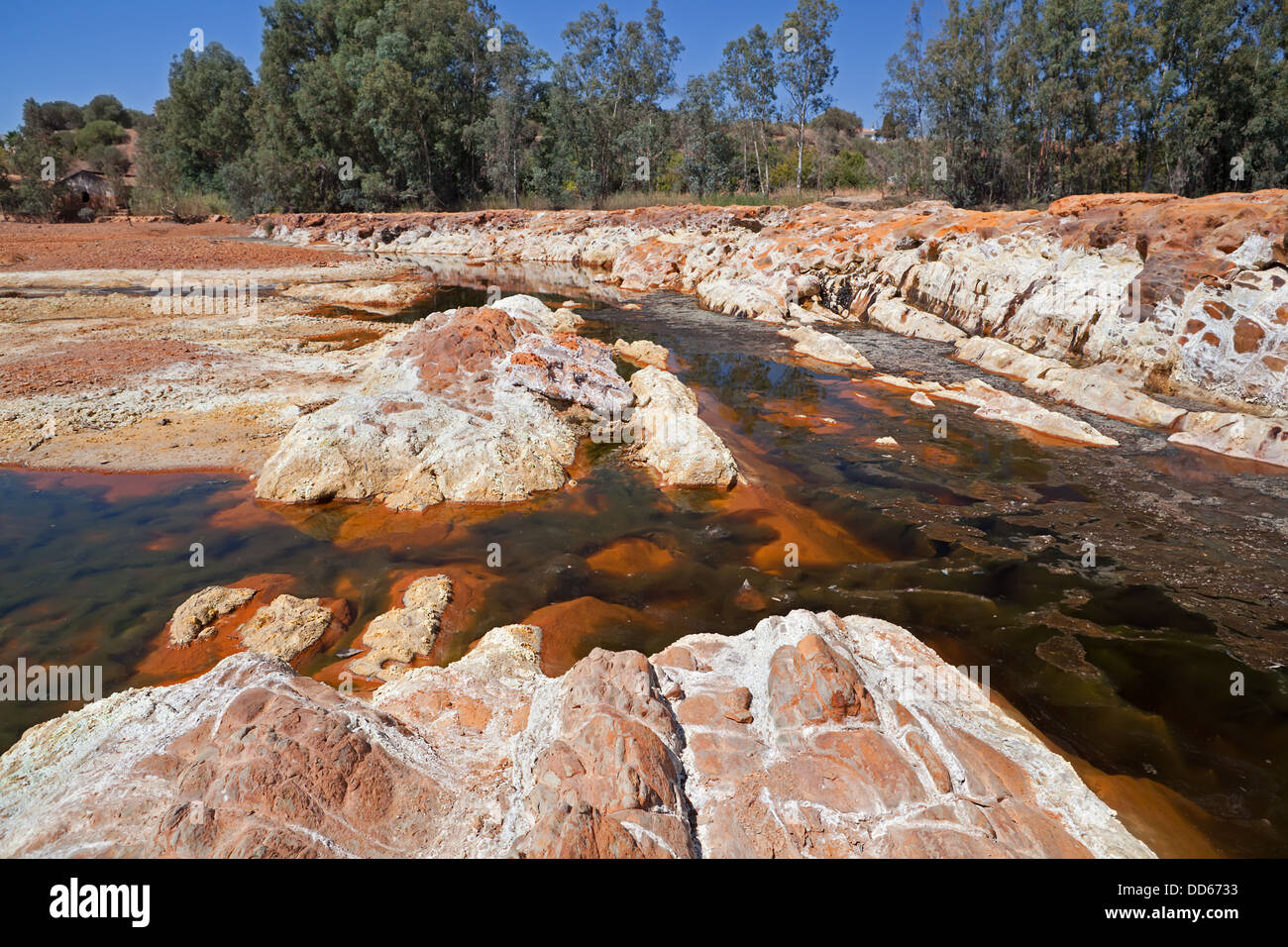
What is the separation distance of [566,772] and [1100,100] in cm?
3548

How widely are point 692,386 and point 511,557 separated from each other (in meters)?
6.93

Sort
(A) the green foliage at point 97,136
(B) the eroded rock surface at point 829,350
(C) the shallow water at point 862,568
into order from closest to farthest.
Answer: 1. (C) the shallow water at point 862,568
2. (B) the eroded rock surface at point 829,350
3. (A) the green foliage at point 97,136

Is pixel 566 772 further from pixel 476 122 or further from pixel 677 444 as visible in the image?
pixel 476 122

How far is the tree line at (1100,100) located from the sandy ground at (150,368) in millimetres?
26848

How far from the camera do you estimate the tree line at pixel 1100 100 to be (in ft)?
76.7

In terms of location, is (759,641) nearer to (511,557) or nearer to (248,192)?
(511,557)

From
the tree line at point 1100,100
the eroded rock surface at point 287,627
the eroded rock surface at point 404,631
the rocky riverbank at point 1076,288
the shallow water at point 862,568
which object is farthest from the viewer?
the tree line at point 1100,100

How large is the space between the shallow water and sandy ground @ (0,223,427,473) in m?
0.92

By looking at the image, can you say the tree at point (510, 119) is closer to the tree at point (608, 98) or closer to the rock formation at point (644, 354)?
the tree at point (608, 98)

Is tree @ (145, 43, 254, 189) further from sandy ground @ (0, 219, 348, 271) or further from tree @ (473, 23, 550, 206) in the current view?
tree @ (473, 23, 550, 206)

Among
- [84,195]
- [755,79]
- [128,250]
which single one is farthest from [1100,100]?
[84,195]

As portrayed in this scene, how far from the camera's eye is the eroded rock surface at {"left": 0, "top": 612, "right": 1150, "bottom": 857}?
252 centimetres

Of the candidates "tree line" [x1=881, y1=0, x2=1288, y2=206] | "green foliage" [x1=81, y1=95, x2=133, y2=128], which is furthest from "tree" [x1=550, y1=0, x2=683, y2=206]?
"green foliage" [x1=81, y1=95, x2=133, y2=128]

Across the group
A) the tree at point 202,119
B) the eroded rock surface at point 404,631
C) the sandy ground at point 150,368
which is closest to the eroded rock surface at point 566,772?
the eroded rock surface at point 404,631
